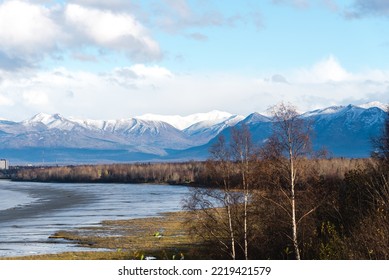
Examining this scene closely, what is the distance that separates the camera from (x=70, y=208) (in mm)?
79875

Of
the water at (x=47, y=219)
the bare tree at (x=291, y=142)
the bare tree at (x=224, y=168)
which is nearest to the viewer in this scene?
the bare tree at (x=291, y=142)

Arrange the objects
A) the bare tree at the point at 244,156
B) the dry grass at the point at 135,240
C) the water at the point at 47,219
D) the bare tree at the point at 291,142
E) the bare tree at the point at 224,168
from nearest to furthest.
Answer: the bare tree at the point at 291,142
the bare tree at the point at 244,156
the bare tree at the point at 224,168
the dry grass at the point at 135,240
the water at the point at 47,219

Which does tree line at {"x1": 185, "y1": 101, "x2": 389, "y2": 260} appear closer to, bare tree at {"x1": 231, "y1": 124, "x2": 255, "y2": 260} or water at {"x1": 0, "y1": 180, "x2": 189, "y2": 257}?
bare tree at {"x1": 231, "y1": 124, "x2": 255, "y2": 260}

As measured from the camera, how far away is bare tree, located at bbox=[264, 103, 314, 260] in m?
27.3

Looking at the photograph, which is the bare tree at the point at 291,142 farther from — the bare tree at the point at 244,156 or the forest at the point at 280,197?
the bare tree at the point at 244,156

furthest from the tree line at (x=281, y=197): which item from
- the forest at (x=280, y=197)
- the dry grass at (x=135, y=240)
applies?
the dry grass at (x=135, y=240)

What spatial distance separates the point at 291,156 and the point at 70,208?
56.9 metres

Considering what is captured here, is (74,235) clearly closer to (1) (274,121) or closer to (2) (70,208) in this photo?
(1) (274,121)

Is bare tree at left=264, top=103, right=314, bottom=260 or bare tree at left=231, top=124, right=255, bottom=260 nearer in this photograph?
bare tree at left=264, top=103, right=314, bottom=260

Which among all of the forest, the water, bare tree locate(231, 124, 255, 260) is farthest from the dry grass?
bare tree locate(231, 124, 255, 260)

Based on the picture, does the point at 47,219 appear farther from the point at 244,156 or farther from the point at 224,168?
the point at 244,156

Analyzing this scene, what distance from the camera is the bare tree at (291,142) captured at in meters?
27.3

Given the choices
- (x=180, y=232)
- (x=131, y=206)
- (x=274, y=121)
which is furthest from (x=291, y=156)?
(x=131, y=206)
